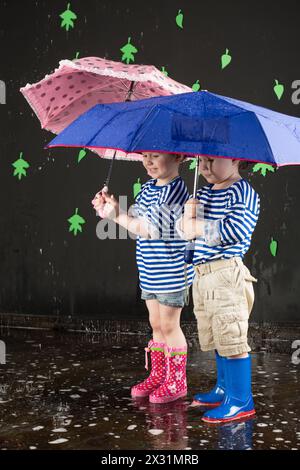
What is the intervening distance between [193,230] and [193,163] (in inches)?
75.7

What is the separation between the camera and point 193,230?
266 centimetres

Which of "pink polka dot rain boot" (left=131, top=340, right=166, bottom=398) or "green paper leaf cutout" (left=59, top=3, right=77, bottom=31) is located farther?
"green paper leaf cutout" (left=59, top=3, right=77, bottom=31)

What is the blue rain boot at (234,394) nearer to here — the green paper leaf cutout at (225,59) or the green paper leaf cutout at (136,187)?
the green paper leaf cutout at (136,187)

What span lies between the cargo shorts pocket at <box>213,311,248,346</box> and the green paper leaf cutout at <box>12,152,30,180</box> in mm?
2616

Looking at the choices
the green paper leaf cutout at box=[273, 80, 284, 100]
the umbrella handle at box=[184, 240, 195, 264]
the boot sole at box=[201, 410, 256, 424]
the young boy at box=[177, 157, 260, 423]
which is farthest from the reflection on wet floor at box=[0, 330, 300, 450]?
the green paper leaf cutout at box=[273, 80, 284, 100]

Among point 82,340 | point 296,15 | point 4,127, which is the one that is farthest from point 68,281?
point 296,15

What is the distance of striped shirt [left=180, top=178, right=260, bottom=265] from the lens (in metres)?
2.66

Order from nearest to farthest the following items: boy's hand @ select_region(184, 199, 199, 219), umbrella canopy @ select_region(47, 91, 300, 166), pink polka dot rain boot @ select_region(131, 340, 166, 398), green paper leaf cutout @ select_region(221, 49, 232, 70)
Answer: umbrella canopy @ select_region(47, 91, 300, 166) < boy's hand @ select_region(184, 199, 199, 219) < pink polka dot rain boot @ select_region(131, 340, 166, 398) < green paper leaf cutout @ select_region(221, 49, 232, 70)

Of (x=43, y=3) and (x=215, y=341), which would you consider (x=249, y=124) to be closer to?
(x=215, y=341)

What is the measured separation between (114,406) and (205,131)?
1.25 m

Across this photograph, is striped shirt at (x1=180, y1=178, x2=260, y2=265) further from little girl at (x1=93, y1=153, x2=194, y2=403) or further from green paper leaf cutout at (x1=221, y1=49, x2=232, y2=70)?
green paper leaf cutout at (x1=221, y1=49, x2=232, y2=70)

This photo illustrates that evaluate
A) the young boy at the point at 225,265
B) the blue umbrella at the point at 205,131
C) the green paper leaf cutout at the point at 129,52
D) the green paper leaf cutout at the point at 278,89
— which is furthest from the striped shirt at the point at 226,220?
the green paper leaf cutout at the point at 129,52

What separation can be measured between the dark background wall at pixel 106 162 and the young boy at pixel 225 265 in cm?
173

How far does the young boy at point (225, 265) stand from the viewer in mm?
2672
